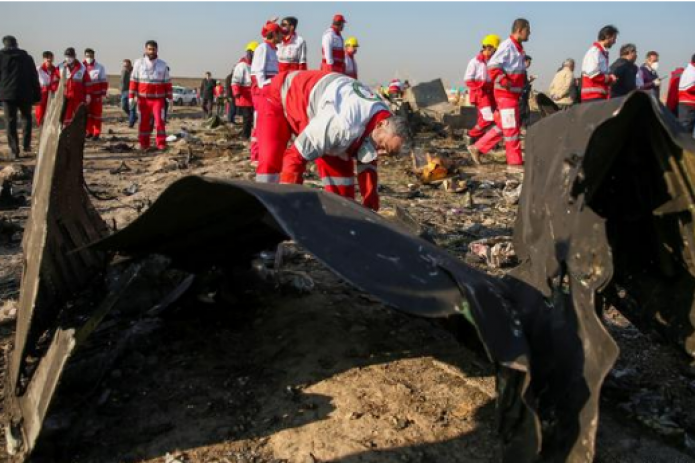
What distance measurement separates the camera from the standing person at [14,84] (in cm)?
947

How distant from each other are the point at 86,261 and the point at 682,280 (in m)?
2.61

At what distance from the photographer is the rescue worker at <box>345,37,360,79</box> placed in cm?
1241

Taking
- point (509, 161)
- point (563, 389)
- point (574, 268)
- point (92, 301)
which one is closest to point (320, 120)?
point (92, 301)

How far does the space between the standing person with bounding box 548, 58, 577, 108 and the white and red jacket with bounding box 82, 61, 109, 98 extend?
889cm

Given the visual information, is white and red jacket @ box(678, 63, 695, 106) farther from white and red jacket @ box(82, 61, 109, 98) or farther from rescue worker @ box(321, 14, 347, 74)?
white and red jacket @ box(82, 61, 109, 98)

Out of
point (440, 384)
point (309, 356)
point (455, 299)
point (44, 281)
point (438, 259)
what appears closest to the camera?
point (455, 299)

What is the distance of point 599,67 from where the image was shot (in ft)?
27.4

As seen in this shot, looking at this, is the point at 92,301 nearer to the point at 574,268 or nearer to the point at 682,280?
the point at 574,268

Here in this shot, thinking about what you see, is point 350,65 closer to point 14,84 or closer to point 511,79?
point 511,79

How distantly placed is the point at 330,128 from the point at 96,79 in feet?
34.9

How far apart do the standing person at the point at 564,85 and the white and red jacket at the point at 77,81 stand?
29.7 feet

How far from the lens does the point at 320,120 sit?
347 centimetres

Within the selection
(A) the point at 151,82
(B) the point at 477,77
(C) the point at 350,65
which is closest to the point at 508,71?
(B) the point at 477,77

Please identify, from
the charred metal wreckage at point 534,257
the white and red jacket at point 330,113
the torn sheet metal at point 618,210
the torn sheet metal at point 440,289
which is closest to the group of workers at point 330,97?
the white and red jacket at point 330,113
